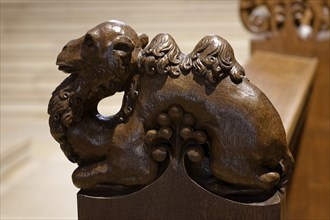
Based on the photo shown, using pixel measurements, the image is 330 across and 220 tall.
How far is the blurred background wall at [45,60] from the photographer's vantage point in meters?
3.03

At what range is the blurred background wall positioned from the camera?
119 inches

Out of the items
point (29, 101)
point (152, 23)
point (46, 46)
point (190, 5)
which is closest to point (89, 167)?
point (29, 101)

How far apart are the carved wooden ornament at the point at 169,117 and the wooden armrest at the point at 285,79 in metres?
0.69

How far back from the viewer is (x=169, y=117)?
118 centimetres

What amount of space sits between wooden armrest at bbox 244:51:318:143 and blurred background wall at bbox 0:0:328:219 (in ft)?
0.84

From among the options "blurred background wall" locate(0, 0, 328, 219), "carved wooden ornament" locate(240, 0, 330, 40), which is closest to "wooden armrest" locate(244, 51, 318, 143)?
"carved wooden ornament" locate(240, 0, 330, 40)

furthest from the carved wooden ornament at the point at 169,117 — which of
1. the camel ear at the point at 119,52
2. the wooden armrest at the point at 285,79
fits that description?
the wooden armrest at the point at 285,79

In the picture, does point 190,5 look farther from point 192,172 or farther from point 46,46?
point 192,172

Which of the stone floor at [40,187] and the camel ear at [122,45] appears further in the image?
the stone floor at [40,187]

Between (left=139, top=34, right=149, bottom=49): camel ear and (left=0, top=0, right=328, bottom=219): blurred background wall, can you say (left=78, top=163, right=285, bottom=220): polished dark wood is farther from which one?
(left=0, top=0, right=328, bottom=219): blurred background wall

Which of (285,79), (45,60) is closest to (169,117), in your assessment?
(285,79)

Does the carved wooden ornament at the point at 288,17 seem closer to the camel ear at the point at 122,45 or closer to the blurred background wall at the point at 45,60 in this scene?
the blurred background wall at the point at 45,60

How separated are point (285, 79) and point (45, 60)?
421cm

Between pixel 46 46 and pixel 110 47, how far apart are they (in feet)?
19.3
